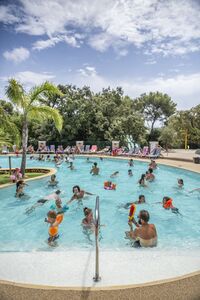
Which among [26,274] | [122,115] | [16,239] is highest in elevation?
[122,115]

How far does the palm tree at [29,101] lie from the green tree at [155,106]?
1392 inches

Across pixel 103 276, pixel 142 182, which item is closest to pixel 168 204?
pixel 142 182

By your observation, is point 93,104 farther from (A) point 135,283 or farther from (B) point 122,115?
(A) point 135,283

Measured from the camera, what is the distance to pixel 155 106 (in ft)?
163

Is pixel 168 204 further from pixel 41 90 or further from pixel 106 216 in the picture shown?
pixel 41 90

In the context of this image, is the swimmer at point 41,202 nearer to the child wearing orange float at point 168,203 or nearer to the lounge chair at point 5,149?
the child wearing orange float at point 168,203

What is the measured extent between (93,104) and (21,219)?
2643 centimetres

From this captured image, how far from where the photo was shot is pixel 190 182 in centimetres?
1589

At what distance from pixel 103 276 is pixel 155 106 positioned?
4738cm

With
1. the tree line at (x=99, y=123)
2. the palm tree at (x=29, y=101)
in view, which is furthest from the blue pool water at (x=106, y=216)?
the tree line at (x=99, y=123)

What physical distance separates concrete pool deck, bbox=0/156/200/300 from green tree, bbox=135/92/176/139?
148 feet

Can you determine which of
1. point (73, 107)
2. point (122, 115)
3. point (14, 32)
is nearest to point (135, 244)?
point (14, 32)

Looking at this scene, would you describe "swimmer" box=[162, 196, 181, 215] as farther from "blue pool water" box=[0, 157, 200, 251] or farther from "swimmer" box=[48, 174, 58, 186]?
"swimmer" box=[48, 174, 58, 186]

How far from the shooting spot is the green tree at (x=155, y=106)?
1914 inches
